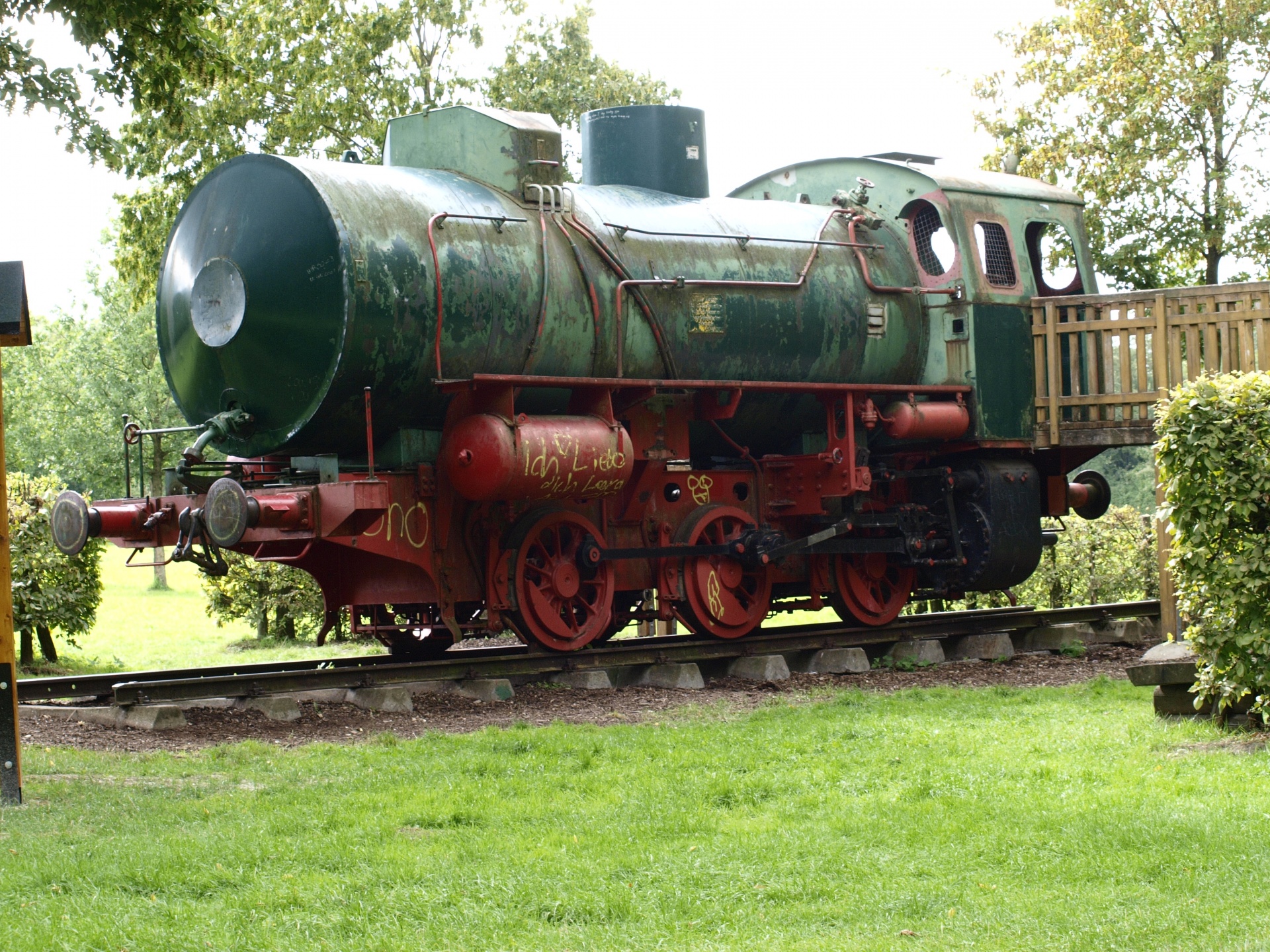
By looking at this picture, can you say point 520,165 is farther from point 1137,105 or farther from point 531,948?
point 1137,105

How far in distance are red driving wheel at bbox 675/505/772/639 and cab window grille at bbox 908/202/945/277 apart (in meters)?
2.85

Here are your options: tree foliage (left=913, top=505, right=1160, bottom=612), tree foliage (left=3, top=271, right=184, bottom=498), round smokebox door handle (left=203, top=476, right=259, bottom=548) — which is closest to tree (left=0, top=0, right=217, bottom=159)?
round smokebox door handle (left=203, top=476, right=259, bottom=548)

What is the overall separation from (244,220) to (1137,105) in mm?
12910

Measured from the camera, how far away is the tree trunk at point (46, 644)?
1438 centimetres

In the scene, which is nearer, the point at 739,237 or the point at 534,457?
the point at 534,457

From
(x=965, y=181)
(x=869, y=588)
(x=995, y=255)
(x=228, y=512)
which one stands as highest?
(x=965, y=181)

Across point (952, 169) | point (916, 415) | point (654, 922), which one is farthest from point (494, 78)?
point (654, 922)

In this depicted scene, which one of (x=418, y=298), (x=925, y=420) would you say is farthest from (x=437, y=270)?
(x=925, y=420)

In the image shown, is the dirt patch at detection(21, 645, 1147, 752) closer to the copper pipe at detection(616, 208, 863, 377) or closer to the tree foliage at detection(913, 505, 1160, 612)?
the copper pipe at detection(616, 208, 863, 377)

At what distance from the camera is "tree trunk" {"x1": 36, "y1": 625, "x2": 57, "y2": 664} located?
14383mm

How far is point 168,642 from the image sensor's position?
66.5ft

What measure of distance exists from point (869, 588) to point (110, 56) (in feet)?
25.4

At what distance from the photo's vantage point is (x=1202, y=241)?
64.7ft

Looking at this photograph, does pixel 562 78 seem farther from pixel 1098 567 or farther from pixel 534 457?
pixel 534 457
